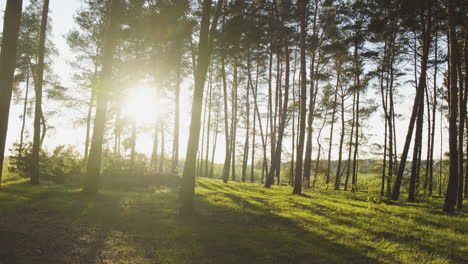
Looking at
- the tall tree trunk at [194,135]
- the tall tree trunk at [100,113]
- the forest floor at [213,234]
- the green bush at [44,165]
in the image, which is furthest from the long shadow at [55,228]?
the green bush at [44,165]

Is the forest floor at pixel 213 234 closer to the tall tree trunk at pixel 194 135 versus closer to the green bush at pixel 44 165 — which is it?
the tall tree trunk at pixel 194 135

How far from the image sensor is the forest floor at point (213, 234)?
5.11 m

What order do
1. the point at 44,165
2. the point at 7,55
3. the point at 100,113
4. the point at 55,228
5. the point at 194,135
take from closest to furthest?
the point at 55,228, the point at 7,55, the point at 194,135, the point at 100,113, the point at 44,165

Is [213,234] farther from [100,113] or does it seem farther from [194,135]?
[100,113]

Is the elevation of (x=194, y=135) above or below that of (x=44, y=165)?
above

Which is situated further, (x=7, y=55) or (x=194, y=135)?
(x=194, y=135)

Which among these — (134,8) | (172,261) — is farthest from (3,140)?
(134,8)

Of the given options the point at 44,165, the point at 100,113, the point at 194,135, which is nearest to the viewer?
the point at 194,135

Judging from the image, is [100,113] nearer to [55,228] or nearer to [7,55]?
[7,55]

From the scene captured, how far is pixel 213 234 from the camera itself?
6.50 metres

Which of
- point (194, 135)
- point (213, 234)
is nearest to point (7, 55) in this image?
point (194, 135)

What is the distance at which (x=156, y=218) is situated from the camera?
26.2 ft

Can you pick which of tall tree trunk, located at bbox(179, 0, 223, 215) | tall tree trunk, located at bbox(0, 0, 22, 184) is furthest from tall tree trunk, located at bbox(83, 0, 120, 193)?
tall tree trunk, located at bbox(179, 0, 223, 215)

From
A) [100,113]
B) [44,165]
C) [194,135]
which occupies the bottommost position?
[44,165]
